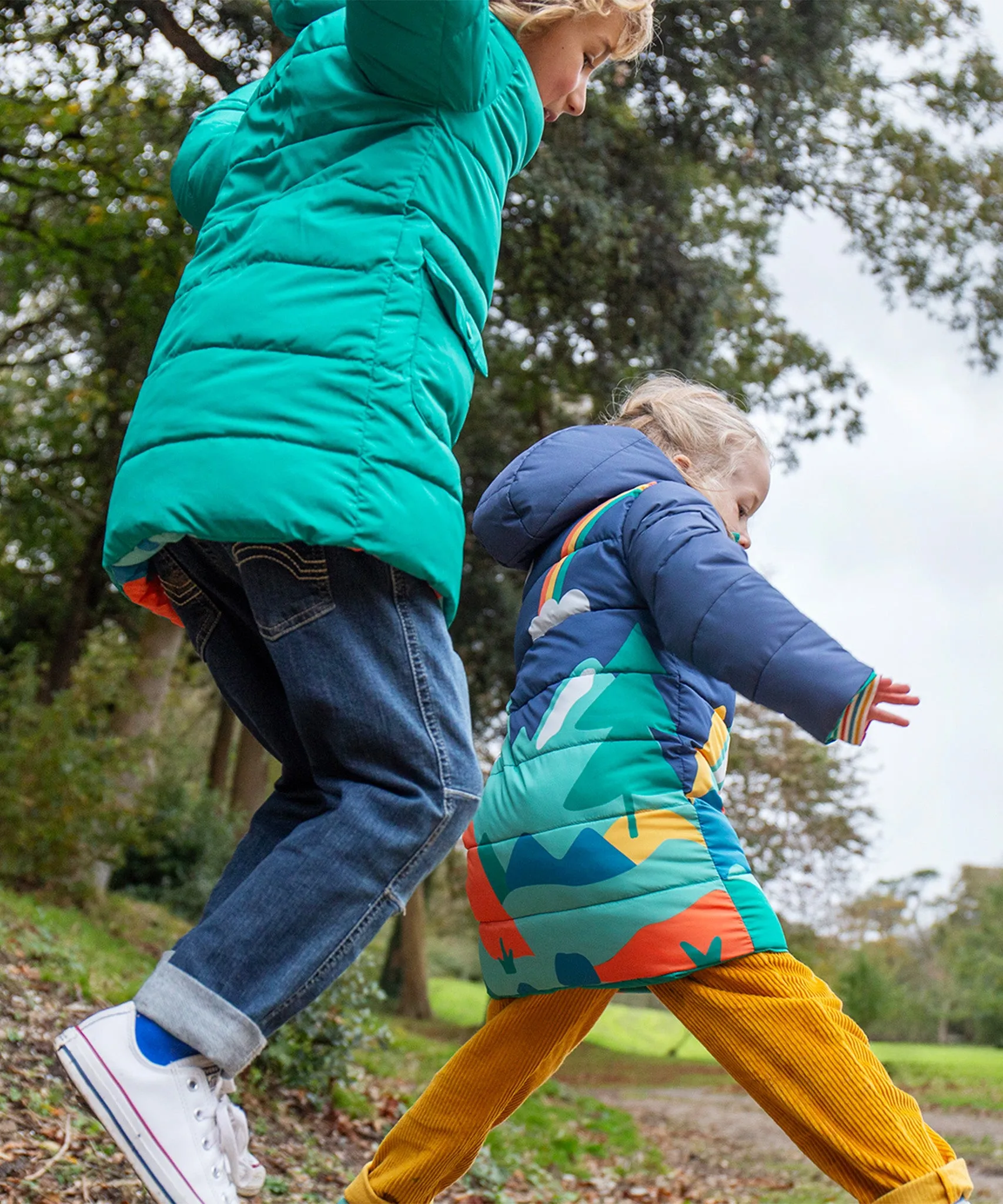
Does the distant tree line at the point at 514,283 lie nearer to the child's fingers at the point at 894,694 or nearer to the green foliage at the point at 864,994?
the green foliage at the point at 864,994

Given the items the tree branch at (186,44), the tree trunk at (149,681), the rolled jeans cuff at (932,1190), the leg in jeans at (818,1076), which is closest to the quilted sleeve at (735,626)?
the leg in jeans at (818,1076)

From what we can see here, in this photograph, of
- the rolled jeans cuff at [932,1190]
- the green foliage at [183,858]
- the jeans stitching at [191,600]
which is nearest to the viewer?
the rolled jeans cuff at [932,1190]

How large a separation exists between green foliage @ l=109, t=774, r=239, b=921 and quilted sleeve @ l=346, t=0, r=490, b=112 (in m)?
12.8

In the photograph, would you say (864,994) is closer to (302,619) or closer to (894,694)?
(894,694)

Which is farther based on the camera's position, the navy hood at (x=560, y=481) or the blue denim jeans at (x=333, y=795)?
the navy hood at (x=560, y=481)

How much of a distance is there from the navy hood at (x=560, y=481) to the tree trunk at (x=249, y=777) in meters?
12.8

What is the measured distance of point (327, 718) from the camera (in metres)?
1.68

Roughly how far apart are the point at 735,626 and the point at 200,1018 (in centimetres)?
103

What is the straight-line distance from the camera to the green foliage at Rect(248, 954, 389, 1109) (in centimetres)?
525

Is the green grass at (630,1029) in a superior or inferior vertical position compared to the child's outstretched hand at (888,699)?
inferior

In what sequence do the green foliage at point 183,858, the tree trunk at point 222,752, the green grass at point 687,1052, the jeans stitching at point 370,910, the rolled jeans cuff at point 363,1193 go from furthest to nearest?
the tree trunk at point 222,752
the green foliage at point 183,858
the green grass at point 687,1052
the rolled jeans cuff at point 363,1193
the jeans stitching at point 370,910

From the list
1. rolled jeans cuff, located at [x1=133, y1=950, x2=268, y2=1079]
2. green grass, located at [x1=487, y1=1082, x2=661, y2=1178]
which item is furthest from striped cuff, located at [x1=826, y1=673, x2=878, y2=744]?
green grass, located at [x1=487, y1=1082, x2=661, y2=1178]

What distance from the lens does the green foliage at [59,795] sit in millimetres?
9883

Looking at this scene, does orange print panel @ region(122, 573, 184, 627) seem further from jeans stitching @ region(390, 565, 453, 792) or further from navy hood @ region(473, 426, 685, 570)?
navy hood @ region(473, 426, 685, 570)
